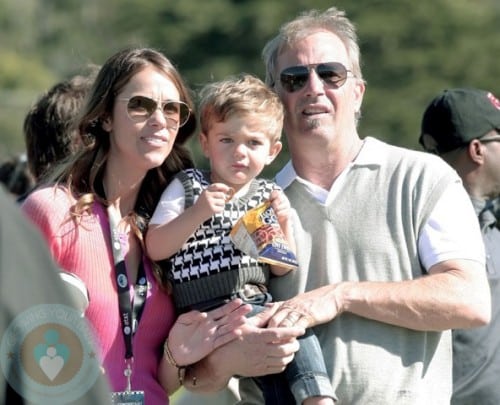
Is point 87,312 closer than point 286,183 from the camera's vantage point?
Yes

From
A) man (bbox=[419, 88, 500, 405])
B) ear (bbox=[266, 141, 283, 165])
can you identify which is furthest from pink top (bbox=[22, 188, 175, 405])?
man (bbox=[419, 88, 500, 405])

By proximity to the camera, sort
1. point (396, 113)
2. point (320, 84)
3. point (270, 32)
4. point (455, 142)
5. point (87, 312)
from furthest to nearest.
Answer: point (270, 32)
point (396, 113)
point (455, 142)
point (320, 84)
point (87, 312)

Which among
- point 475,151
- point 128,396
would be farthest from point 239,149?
point 475,151

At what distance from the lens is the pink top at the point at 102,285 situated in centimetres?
403

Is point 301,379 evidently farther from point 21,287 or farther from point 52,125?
point 21,287

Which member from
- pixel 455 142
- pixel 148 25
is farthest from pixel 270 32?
pixel 455 142

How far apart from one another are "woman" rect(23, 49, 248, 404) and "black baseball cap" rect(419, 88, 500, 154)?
1475 mm

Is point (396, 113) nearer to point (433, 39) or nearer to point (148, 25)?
point (433, 39)

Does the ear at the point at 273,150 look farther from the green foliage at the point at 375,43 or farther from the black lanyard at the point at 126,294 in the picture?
the green foliage at the point at 375,43

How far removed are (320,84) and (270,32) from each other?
37.7m

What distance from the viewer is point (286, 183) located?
4.55 m

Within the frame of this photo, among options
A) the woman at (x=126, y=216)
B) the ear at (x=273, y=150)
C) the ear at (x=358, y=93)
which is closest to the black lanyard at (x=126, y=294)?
the woman at (x=126, y=216)

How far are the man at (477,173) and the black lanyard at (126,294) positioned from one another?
143 cm

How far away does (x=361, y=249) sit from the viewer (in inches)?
169
